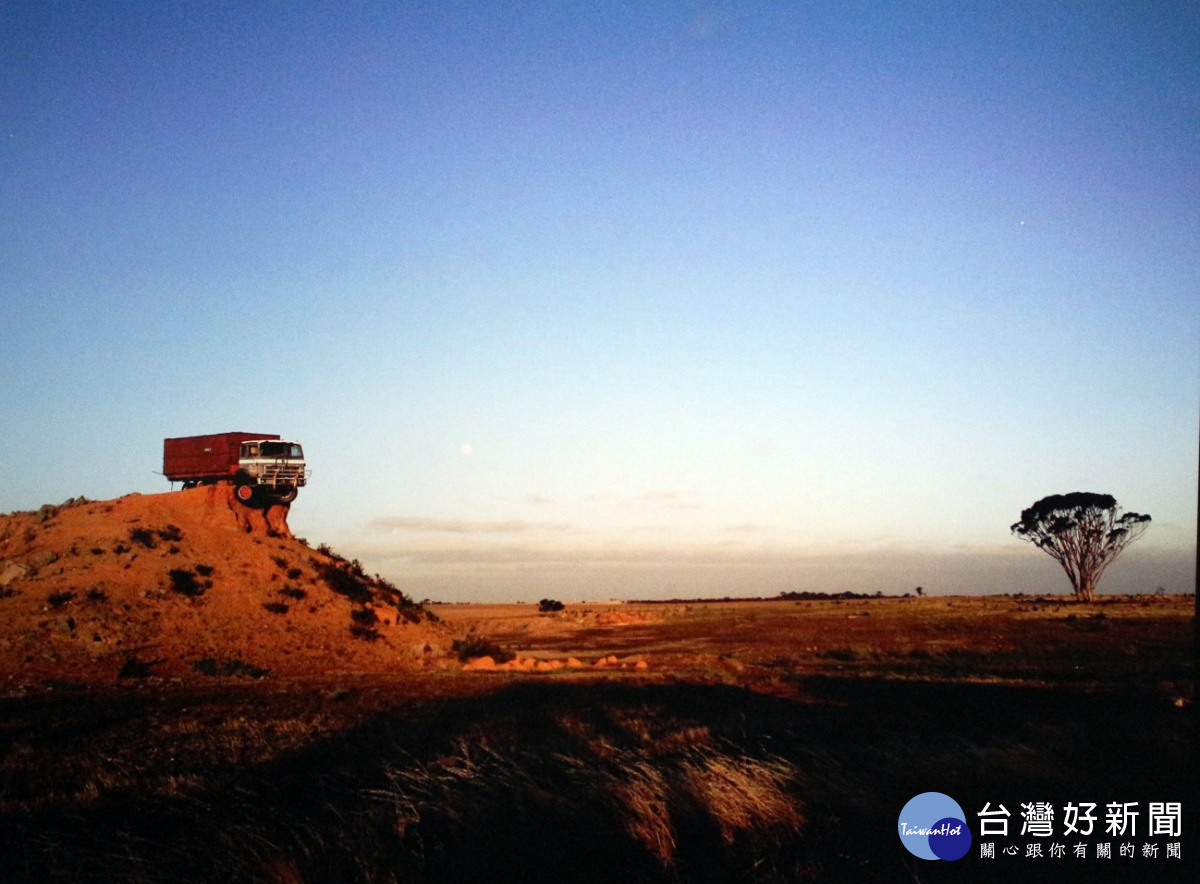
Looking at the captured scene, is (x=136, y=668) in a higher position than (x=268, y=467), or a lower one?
lower

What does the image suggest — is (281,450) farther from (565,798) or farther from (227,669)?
(565,798)

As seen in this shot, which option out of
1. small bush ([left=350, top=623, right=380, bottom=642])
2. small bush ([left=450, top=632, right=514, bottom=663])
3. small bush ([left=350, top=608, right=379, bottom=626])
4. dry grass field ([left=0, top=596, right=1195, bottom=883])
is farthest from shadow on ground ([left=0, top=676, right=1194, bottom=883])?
small bush ([left=450, top=632, right=514, bottom=663])

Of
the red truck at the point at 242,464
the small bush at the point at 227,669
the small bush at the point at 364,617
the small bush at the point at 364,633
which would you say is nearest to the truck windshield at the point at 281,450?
the red truck at the point at 242,464

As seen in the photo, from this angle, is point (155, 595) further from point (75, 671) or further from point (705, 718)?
point (705, 718)

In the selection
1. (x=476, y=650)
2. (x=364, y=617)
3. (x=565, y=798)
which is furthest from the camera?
(x=476, y=650)

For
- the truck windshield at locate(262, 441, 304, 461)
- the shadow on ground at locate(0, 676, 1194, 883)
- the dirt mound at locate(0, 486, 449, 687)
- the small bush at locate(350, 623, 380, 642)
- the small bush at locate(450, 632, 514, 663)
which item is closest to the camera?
the shadow on ground at locate(0, 676, 1194, 883)

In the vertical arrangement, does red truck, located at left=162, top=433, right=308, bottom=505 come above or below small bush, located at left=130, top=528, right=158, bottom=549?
above

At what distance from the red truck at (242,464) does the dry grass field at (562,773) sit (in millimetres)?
13544

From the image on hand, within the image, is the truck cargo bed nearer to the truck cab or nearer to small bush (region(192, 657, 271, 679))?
the truck cab

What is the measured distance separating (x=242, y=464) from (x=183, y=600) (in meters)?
7.62

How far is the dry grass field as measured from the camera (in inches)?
250

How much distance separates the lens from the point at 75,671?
23.5 metres

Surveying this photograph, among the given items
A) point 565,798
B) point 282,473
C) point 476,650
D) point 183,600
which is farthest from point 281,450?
point 565,798

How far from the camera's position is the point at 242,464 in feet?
116
